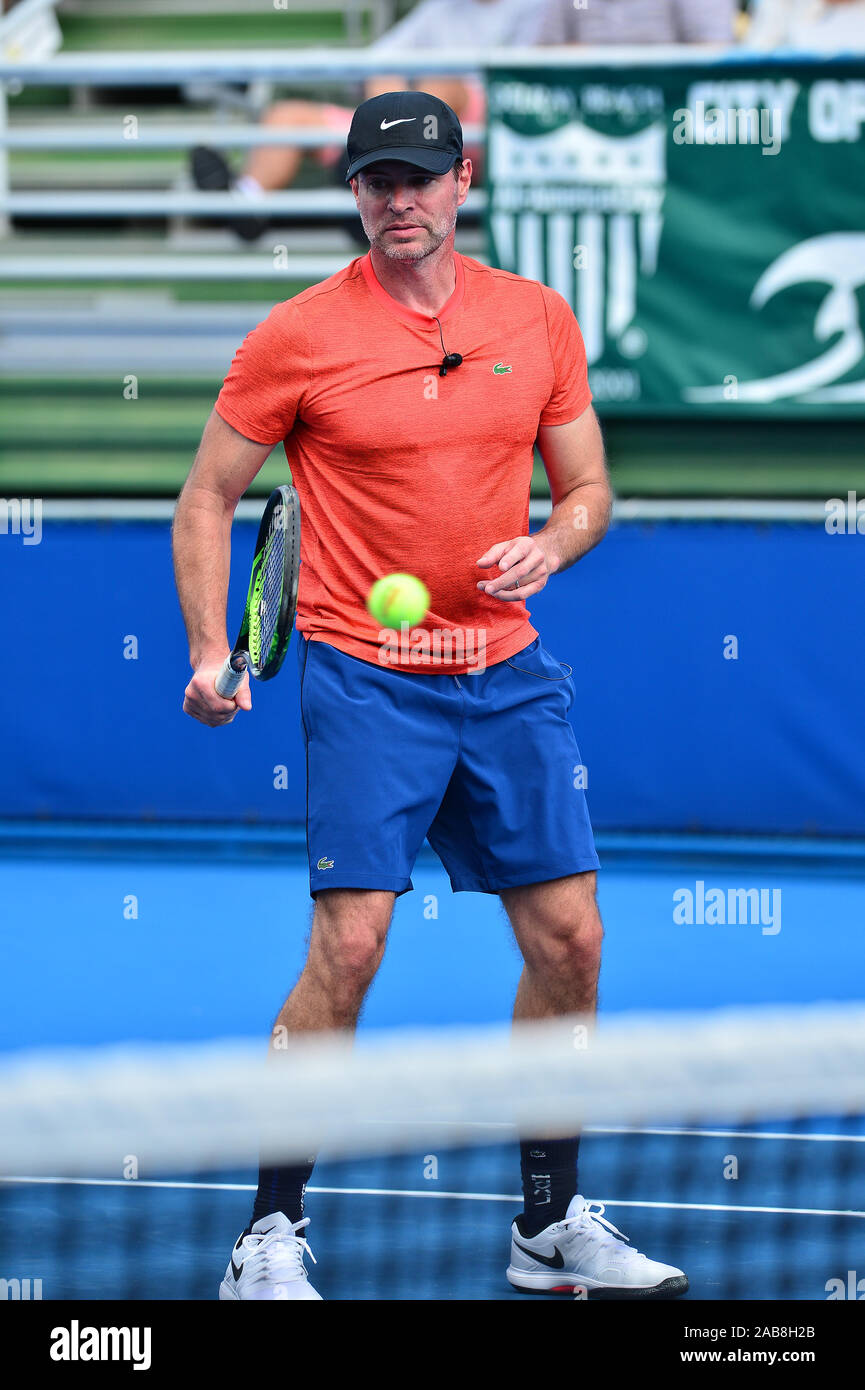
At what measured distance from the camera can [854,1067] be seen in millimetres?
1890

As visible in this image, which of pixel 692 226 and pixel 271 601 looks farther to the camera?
pixel 692 226

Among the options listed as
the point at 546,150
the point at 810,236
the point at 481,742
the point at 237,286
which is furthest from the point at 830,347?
the point at 481,742

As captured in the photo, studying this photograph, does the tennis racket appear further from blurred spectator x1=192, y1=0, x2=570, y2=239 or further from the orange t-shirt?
blurred spectator x1=192, y1=0, x2=570, y2=239

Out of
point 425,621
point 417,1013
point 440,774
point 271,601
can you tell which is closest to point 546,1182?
point 440,774

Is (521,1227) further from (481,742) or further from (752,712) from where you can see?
(752,712)

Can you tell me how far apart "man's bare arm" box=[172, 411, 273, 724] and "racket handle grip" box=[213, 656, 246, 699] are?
9cm

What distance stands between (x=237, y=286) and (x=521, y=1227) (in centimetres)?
510

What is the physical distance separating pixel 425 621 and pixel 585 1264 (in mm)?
1119

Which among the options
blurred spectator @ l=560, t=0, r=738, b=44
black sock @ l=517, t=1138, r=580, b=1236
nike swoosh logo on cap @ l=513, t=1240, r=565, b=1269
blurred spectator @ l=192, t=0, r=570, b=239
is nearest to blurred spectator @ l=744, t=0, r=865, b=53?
blurred spectator @ l=560, t=0, r=738, b=44

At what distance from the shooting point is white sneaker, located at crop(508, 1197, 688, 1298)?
279 cm

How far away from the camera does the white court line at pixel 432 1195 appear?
3201 millimetres

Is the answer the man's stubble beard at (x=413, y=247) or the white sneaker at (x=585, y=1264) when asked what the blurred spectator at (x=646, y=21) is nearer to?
the man's stubble beard at (x=413, y=247)

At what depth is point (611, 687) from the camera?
6.10 m

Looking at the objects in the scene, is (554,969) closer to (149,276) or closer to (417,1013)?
(417,1013)
